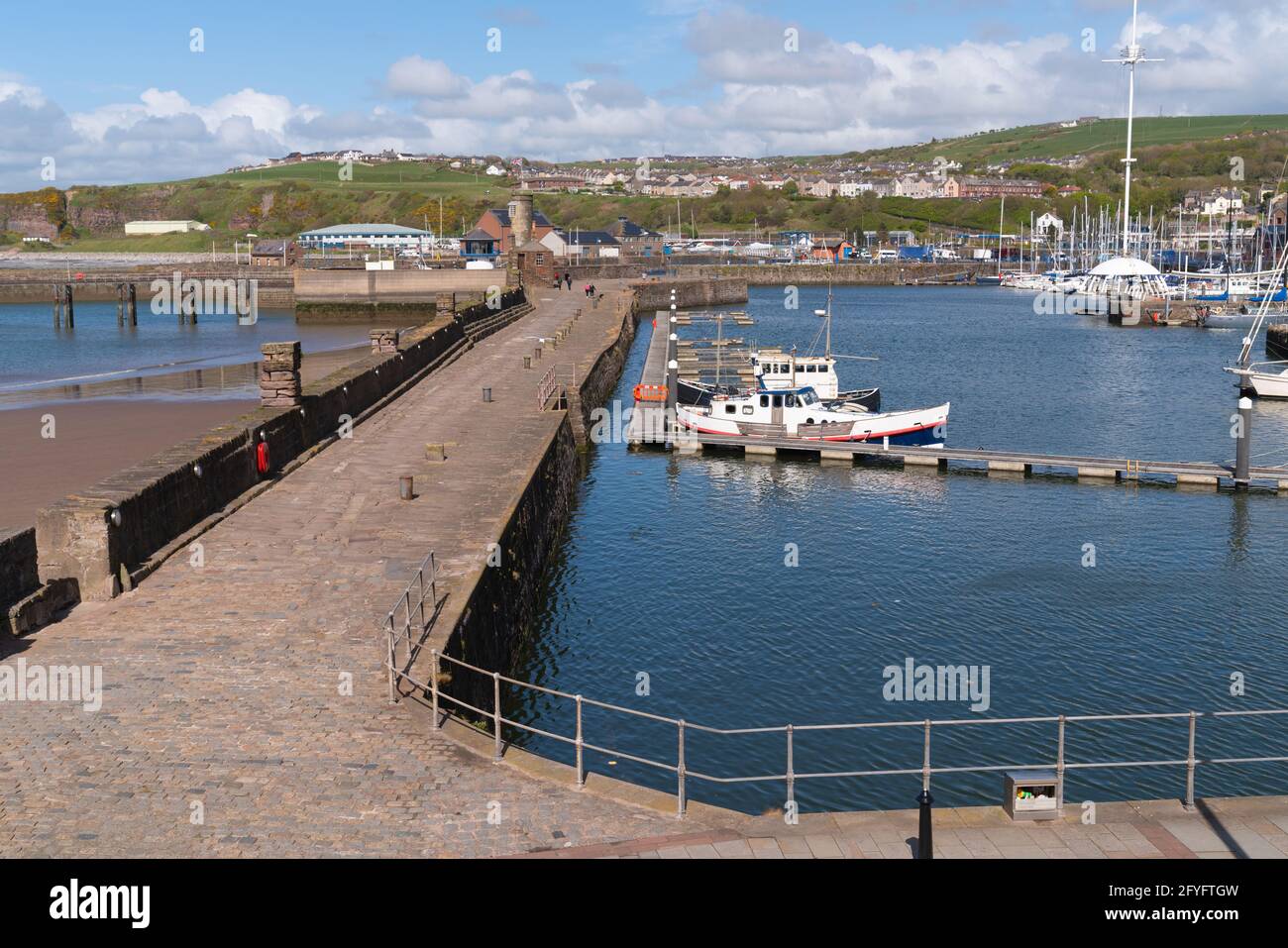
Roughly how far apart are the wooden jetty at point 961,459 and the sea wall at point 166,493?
14.0 meters

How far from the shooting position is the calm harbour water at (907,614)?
66.2ft

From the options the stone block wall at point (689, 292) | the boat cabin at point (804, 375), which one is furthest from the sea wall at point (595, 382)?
the stone block wall at point (689, 292)

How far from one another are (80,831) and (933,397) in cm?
5358

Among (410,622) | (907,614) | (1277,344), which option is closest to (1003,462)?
(907,614)

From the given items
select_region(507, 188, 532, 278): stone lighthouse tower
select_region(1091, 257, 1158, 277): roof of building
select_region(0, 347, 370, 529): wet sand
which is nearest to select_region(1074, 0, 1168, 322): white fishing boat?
select_region(1091, 257, 1158, 277): roof of building

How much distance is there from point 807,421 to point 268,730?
1327 inches

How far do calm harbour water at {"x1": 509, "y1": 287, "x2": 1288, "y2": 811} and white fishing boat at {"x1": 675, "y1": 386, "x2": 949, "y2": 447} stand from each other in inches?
66.7

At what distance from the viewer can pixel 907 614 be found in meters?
26.9

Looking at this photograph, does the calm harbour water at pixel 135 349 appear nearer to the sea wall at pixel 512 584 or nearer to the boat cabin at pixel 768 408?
the boat cabin at pixel 768 408

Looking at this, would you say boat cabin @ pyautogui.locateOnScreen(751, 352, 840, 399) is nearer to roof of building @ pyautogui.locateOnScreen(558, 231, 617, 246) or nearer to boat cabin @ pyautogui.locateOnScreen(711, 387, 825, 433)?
boat cabin @ pyautogui.locateOnScreen(711, 387, 825, 433)

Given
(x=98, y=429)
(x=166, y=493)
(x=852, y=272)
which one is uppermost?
(x=852, y=272)

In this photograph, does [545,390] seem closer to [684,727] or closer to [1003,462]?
[1003,462]

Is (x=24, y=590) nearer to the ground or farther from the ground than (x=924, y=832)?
farther from the ground

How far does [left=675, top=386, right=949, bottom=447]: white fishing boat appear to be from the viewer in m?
45.4
